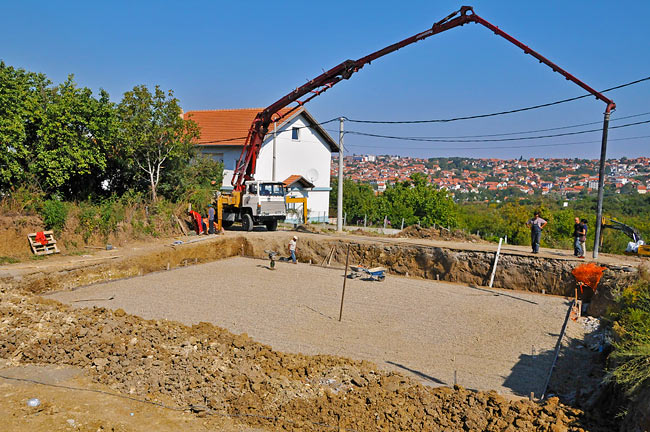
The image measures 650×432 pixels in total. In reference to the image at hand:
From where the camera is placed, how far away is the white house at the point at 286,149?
3016cm

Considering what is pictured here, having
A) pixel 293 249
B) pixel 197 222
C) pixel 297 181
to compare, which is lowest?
pixel 293 249

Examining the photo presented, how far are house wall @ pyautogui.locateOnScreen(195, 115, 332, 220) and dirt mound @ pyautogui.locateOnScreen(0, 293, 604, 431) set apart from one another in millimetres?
19883

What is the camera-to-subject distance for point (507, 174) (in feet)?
408

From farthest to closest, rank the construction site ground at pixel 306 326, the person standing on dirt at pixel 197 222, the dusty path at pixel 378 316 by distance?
1. the person standing on dirt at pixel 197 222
2. the dusty path at pixel 378 316
3. the construction site ground at pixel 306 326

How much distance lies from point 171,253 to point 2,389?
35.5ft

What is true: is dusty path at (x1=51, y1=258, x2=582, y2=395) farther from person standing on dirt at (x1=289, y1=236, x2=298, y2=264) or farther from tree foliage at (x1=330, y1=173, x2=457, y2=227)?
tree foliage at (x1=330, y1=173, x2=457, y2=227)

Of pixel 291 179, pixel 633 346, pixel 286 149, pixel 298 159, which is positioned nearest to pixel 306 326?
pixel 633 346

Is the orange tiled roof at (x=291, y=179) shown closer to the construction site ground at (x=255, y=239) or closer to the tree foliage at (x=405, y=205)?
the tree foliage at (x=405, y=205)

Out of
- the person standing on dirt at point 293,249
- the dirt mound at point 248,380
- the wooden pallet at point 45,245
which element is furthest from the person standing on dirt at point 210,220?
the dirt mound at point 248,380

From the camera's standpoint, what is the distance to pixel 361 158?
570 ft

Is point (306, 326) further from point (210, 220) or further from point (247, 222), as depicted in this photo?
point (247, 222)

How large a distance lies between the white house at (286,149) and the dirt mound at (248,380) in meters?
19.4

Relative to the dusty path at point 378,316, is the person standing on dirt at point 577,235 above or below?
above

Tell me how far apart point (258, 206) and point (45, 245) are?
336 inches
